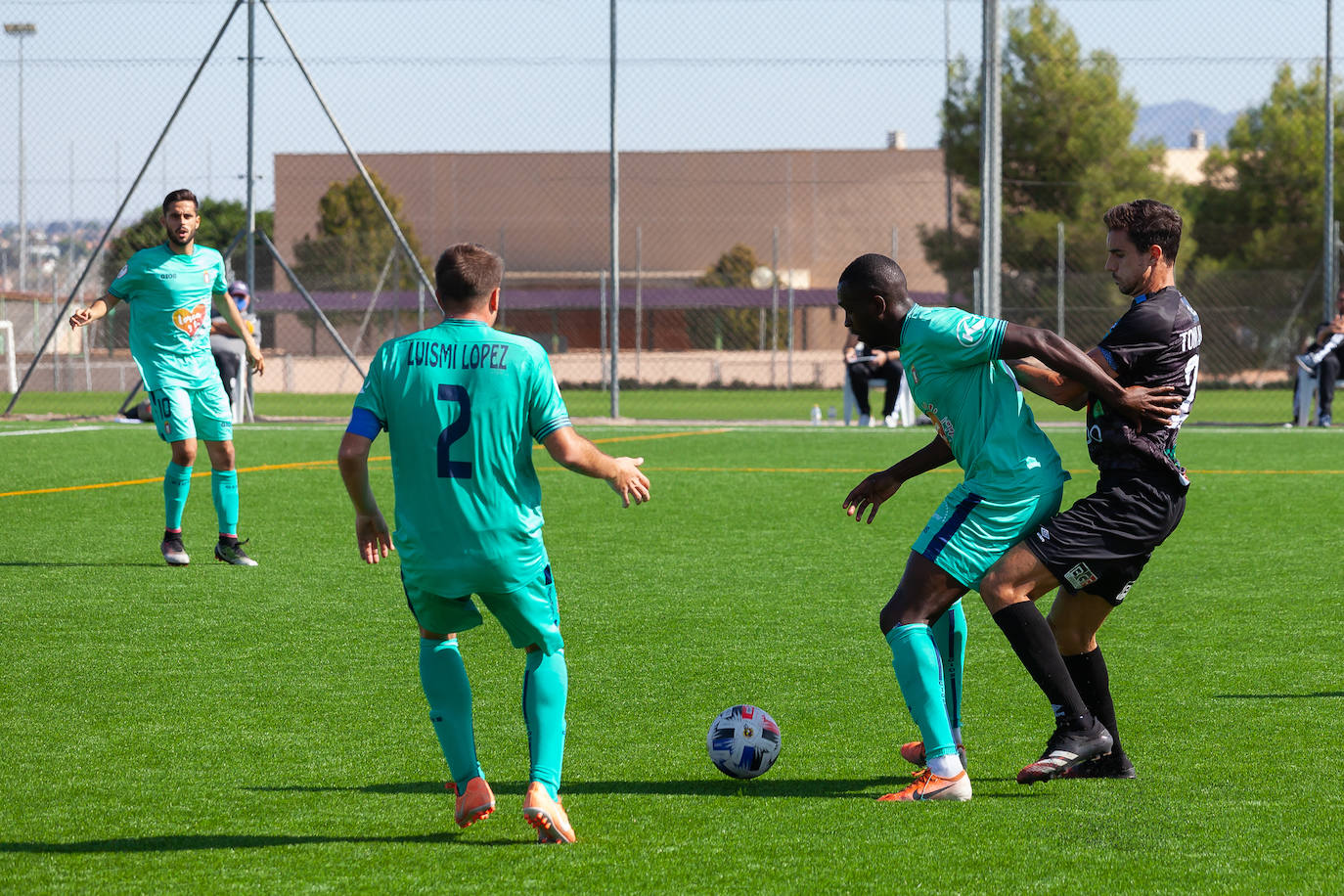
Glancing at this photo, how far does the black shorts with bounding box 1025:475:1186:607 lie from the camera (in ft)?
14.7

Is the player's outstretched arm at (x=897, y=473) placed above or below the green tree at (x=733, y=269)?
below

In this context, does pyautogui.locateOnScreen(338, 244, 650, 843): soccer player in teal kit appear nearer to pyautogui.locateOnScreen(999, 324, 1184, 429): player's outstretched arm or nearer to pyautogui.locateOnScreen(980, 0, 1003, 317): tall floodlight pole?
pyautogui.locateOnScreen(999, 324, 1184, 429): player's outstretched arm

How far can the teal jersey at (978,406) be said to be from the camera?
14.4 feet

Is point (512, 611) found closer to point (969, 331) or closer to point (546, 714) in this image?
point (546, 714)

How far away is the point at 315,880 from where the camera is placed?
144 inches

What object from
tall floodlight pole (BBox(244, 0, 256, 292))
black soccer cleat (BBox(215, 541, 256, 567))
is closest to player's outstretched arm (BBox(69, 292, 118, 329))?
black soccer cleat (BBox(215, 541, 256, 567))

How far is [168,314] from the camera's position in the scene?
369 inches

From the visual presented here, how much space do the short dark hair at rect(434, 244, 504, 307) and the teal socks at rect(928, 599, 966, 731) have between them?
1.74 metres

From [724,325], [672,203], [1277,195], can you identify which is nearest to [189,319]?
[724,325]

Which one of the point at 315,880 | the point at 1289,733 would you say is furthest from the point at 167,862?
the point at 1289,733

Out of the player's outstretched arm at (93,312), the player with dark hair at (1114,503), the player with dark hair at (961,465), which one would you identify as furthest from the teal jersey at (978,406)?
the player's outstretched arm at (93,312)

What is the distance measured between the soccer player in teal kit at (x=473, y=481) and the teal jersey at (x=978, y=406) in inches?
36.4

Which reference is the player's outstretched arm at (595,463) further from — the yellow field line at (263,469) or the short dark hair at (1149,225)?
the yellow field line at (263,469)

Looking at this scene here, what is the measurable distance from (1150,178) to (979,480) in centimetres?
3798
